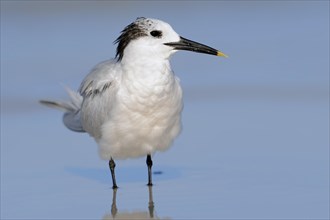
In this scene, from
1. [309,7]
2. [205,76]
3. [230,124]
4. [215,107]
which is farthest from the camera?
[309,7]

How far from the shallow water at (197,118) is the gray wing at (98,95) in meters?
0.37

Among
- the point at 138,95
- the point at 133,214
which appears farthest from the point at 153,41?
the point at 133,214

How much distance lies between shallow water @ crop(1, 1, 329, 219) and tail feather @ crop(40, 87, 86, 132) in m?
0.17

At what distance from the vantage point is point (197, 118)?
384 inches

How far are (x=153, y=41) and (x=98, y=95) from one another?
667 mm

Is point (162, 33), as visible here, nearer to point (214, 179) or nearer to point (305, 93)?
point (214, 179)

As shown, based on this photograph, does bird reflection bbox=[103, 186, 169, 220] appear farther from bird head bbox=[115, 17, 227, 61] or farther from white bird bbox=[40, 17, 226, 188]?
bird head bbox=[115, 17, 227, 61]

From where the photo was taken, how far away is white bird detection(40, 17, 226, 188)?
8.03 meters

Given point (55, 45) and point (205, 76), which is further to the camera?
point (55, 45)

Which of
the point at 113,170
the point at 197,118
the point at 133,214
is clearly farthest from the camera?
the point at 197,118

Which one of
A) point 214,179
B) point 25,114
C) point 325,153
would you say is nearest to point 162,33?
point 214,179

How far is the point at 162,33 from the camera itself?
8008 mm

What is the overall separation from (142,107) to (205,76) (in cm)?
308

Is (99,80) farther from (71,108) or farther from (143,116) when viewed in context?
(71,108)
